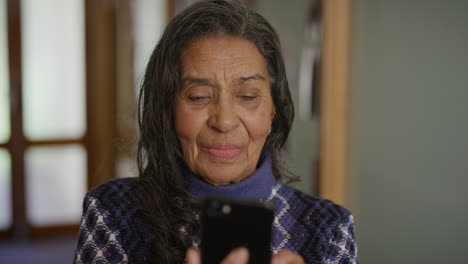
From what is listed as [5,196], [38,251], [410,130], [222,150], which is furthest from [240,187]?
[5,196]

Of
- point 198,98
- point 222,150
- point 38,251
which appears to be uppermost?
point 198,98

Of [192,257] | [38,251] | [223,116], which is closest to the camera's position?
[192,257]

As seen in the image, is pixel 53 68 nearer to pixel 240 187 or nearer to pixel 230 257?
pixel 240 187

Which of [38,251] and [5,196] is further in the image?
[5,196]

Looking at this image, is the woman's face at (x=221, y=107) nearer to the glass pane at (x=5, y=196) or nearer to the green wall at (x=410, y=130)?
the green wall at (x=410, y=130)

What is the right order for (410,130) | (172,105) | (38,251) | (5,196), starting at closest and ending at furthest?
1. (172,105)
2. (410,130)
3. (38,251)
4. (5,196)

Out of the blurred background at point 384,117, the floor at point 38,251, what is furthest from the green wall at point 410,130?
the floor at point 38,251

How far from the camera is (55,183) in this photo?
4.77m

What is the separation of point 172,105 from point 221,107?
149 mm

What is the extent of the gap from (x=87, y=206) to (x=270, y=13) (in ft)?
8.31

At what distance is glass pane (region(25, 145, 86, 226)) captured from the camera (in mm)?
4633

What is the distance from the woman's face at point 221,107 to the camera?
1.09 meters

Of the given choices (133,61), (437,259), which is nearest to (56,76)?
(133,61)

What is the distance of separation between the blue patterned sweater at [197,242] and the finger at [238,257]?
1.37 feet
